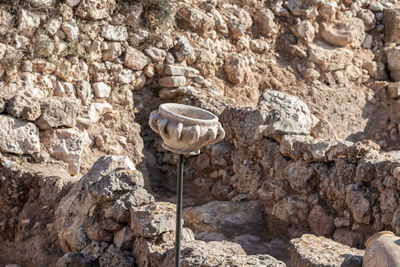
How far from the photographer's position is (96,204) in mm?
4414

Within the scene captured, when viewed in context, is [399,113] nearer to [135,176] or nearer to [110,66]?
[110,66]

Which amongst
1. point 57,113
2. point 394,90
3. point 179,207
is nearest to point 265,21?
point 394,90

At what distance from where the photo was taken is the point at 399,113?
867cm

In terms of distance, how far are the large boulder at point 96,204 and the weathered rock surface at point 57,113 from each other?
1.44 metres

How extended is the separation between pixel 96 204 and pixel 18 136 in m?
1.78

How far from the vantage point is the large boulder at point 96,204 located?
429cm

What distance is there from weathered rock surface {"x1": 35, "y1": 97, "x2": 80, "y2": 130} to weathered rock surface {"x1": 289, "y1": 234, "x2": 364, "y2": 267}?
3.29m

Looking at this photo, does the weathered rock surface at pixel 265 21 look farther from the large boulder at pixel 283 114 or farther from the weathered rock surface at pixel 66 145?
the weathered rock surface at pixel 66 145

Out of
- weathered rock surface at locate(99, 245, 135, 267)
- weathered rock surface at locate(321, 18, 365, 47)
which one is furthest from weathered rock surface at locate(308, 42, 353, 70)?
weathered rock surface at locate(99, 245, 135, 267)

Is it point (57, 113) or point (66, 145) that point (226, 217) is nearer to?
point (66, 145)

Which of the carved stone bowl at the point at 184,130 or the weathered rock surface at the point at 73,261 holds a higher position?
the carved stone bowl at the point at 184,130

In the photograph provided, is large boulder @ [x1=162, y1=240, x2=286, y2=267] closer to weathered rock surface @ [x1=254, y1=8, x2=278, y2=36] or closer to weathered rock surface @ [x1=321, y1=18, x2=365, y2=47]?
weathered rock surface @ [x1=254, y1=8, x2=278, y2=36]

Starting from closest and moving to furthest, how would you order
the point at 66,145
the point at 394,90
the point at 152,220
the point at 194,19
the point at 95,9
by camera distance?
the point at 152,220 → the point at 66,145 → the point at 95,9 → the point at 194,19 → the point at 394,90

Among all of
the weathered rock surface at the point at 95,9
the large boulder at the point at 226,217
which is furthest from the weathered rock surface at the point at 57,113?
the large boulder at the point at 226,217
